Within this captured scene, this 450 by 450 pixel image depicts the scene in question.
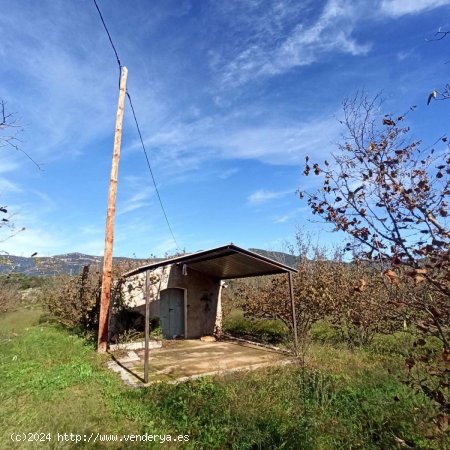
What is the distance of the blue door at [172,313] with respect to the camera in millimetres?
15531

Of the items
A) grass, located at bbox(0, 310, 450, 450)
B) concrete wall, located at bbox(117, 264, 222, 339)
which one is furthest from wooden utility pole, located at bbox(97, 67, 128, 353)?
grass, located at bbox(0, 310, 450, 450)

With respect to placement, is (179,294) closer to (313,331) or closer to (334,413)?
(313,331)

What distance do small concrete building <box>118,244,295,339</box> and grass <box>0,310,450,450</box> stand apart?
18.3 ft

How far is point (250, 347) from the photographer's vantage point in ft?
41.8

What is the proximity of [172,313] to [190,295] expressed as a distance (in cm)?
108

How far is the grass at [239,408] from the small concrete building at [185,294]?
558 centimetres

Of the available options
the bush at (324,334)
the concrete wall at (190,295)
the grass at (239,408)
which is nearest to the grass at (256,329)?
the bush at (324,334)

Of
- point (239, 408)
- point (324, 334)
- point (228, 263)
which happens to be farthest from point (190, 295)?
point (239, 408)

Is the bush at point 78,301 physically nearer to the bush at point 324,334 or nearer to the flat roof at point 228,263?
the flat roof at point 228,263

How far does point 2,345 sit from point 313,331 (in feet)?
37.8

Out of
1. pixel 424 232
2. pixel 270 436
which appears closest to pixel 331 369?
pixel 270 436

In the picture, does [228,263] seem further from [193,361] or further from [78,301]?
[78,301]

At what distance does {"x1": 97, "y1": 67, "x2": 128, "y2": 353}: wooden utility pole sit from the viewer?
11492 mm

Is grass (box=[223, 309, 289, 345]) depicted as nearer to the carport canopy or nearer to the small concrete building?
the small concrete building
